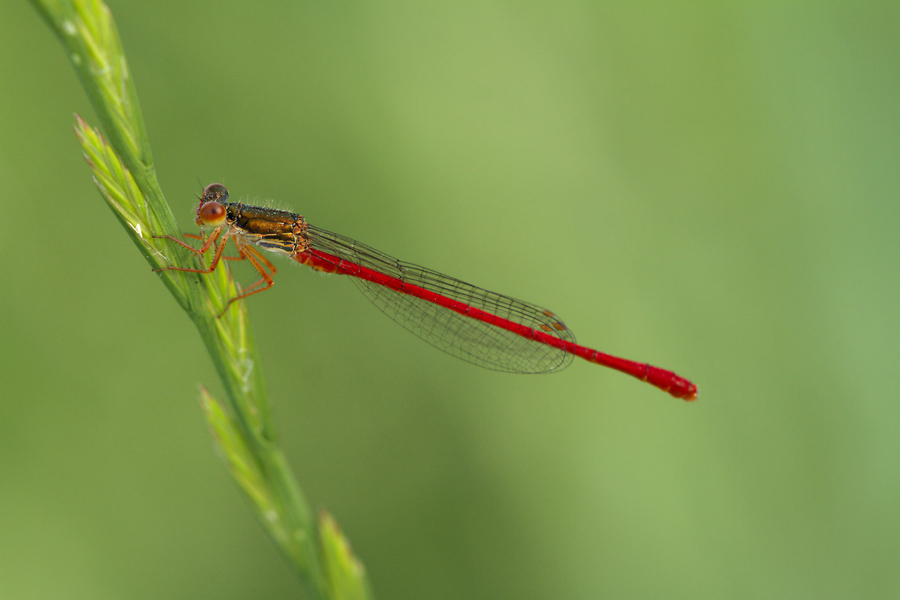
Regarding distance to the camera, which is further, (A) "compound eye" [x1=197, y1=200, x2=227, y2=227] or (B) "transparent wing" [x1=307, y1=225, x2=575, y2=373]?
(B) "transparent wing" [x1=307, y1=225, x2=575, y2=373]

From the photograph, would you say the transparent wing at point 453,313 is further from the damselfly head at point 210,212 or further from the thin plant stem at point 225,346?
the thin plant stem at point 225,346

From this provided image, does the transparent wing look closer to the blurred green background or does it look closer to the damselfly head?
the blurred green background

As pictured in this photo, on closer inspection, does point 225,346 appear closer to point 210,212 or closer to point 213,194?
point 210,212

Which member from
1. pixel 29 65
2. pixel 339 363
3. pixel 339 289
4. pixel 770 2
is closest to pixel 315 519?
pixel 339 363

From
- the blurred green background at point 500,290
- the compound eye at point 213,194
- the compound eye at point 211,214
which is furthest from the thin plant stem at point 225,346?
the blurred green background at point 500,290

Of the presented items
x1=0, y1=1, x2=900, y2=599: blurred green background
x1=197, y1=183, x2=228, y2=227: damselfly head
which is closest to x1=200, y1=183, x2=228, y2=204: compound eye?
x1=197, y1=183, x2=228, y2=227: damselfly head

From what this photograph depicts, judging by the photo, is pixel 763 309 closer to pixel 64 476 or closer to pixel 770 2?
pixel 770 2
